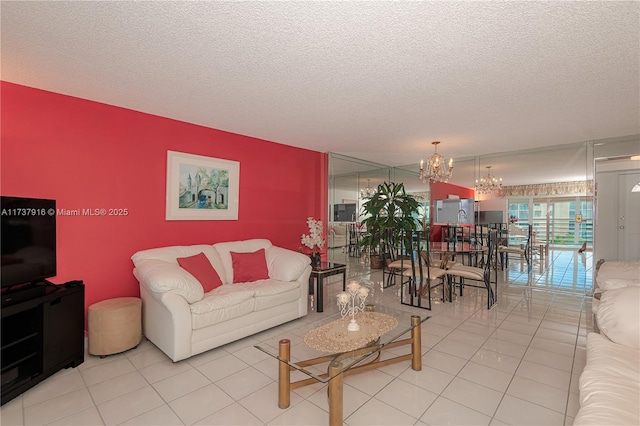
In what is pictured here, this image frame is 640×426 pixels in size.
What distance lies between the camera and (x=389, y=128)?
3.98 meters

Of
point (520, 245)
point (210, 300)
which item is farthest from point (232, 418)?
point (520, 245)

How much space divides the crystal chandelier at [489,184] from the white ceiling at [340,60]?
1939mm

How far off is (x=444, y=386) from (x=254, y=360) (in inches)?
61.6

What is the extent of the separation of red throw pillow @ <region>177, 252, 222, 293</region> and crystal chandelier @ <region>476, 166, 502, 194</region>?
5094 millimetres

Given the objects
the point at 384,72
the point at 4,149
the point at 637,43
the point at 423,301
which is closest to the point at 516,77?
the point at 637,43

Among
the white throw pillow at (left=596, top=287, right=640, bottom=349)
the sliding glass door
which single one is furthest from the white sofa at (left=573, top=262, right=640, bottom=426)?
the sliding glass door

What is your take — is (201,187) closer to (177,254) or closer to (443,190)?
(177,254)

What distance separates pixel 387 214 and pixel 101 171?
178 inches

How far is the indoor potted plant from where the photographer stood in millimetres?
5628

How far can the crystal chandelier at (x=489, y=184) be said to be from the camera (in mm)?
5664

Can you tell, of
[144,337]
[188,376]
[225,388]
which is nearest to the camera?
[225,388]

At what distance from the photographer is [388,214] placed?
5672 millimetres

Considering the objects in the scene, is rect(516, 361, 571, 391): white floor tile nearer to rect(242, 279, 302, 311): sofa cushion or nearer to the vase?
rect(242, 279, 302, 311): sofa cushion

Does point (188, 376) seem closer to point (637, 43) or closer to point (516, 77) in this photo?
point (516, 77)
